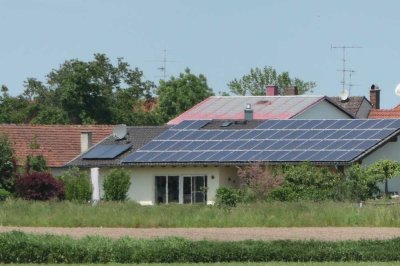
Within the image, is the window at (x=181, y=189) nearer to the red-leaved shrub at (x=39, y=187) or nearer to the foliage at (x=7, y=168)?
the red-leaved shrub at (x=39, y=187)

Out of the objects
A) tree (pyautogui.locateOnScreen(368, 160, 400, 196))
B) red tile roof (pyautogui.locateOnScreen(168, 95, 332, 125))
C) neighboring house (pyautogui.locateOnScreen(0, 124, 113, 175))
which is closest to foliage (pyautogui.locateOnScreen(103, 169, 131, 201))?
neighboring house (pyautogui.locateOnScreen(0, 124, 113, 175))

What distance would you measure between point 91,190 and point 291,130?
406 inches

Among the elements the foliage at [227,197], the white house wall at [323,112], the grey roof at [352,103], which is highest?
the grey roof at [352,103]

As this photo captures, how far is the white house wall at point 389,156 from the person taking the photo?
60.3 m

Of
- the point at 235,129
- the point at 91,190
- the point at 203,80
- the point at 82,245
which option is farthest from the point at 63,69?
the point at 82,245

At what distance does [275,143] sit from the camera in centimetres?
6312

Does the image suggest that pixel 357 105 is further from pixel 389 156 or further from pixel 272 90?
pixel 389 156

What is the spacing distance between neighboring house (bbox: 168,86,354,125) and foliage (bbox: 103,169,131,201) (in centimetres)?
Result: 1617

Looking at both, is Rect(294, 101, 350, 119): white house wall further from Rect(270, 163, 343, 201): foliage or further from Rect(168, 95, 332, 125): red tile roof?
Rect(270, 163, 343, 201): foliage

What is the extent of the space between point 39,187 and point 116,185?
3.63 m

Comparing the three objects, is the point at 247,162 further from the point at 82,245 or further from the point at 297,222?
the point at 82,245

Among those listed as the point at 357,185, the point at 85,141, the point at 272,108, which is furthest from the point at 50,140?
the point at 357,185

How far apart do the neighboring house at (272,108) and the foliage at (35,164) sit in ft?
43.5

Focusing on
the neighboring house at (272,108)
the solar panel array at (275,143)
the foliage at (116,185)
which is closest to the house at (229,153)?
the solar panel array at (275,143)
